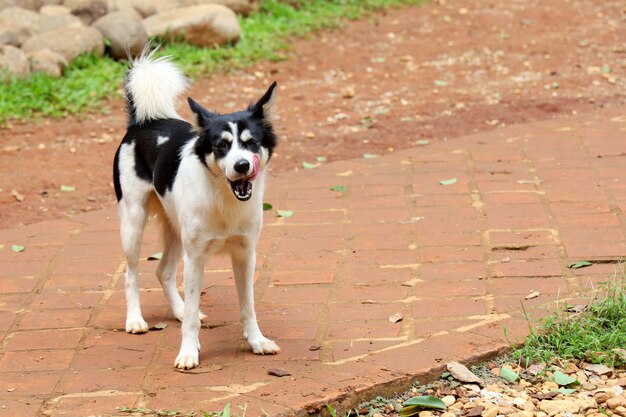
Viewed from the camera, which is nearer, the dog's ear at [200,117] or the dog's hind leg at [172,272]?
the dog's ear at [200,117]

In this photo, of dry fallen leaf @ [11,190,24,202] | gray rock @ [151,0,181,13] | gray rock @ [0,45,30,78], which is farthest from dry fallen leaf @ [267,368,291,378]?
gray rock @ [151,0,181,13]

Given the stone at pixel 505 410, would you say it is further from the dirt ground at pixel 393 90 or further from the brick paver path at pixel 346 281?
the dirt ground at pixel 393 90

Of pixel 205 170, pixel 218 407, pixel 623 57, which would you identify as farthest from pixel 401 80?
pixel 218 407

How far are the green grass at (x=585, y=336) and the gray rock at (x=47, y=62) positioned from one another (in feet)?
21.2

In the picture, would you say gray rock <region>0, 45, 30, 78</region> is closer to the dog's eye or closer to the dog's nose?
the dog's eye

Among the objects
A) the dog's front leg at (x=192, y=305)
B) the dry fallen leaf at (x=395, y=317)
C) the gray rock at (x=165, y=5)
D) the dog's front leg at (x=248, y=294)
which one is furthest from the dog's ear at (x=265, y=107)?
the gray rock at (x=165, y=5)

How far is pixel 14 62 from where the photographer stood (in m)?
9.67

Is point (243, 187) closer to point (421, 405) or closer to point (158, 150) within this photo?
point (158, 150)

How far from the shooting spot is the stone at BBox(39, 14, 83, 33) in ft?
35.1

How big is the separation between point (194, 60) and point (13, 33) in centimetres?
184

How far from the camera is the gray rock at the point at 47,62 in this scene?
980cm

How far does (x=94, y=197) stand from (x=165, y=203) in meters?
2.54

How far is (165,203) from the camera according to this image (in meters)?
4.97

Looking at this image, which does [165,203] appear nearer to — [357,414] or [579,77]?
[357,414]
